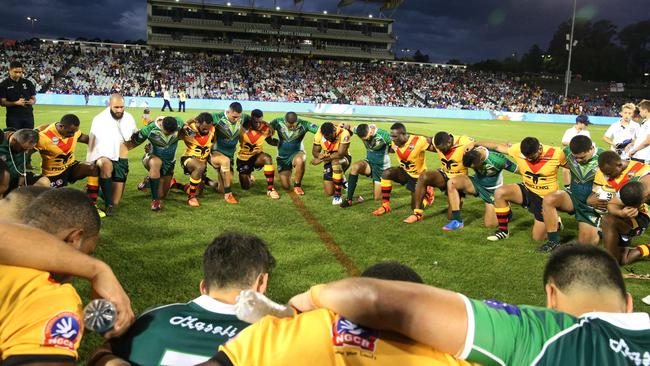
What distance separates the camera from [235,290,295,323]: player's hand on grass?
1.72 metres

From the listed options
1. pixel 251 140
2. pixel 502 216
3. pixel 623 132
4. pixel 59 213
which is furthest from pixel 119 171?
pixel 623 132

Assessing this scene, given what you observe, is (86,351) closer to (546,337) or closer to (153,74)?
(546,337)

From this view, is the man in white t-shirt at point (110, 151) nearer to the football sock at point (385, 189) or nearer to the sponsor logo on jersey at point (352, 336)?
the football sock at point (385, 189)

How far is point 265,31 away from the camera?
6688 centimetres

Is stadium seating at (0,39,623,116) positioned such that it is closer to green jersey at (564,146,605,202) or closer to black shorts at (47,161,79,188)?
black shorts at (47,161,79,188)

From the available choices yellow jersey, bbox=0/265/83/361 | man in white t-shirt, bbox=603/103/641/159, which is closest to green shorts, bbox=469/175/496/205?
man in white t-shirt, bbox=603/103/641/159

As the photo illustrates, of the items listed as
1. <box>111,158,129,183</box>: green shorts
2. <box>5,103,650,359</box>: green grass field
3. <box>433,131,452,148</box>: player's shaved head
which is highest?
<box>433,131,452,148</box>: player's shaved head

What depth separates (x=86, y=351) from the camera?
367 cm

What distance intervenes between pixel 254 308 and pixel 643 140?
1074 centimetres

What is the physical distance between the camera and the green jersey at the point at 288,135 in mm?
10602

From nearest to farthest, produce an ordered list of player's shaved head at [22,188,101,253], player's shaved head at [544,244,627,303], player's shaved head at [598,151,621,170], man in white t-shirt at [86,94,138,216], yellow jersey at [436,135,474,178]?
player's shaved head at [544,244,627,303]
player's shaved head at [22,188,101,253]
player's shaved head at [598,151,621,170]
man in white t-shirt at [86,94,138,216]
yellow jersey at [436,135,474,178]

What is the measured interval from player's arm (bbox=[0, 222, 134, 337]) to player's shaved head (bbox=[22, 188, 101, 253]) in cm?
30

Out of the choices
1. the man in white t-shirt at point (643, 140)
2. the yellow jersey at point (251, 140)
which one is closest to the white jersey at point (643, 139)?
the man in white t-shirt at point (643, 140)

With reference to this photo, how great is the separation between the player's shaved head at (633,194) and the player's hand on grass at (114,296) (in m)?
5.88
